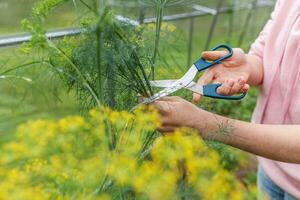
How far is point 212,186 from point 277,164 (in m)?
0.57

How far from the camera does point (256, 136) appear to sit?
1.18m

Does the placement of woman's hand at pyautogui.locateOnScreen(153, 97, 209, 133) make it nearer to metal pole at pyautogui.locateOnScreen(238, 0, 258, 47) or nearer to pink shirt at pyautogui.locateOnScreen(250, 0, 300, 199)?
pink shirt at pyautogui.locateOnScreen(250, 0, 300, 199)

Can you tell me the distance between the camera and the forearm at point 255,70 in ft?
4.74

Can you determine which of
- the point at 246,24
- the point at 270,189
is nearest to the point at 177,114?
the point at 270,189

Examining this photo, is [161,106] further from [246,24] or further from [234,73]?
[246,24]

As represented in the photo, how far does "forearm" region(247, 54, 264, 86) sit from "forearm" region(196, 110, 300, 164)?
0.87 ft

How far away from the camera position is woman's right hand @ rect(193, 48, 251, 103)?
1269mm

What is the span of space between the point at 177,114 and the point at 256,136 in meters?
0.17

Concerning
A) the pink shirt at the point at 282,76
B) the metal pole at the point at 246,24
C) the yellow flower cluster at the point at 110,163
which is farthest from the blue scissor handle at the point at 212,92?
the metal pole at the point at 246,24

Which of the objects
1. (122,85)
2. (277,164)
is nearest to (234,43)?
(277,164)

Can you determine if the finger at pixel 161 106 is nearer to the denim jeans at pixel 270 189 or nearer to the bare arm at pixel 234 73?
the bare arm at pixel 234 73

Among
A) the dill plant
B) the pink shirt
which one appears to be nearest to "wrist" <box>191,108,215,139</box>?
the dill plant

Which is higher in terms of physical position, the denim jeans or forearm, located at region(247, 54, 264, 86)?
forearm, located at region(247, 54, 264, 86)

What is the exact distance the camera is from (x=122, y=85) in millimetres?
1161
